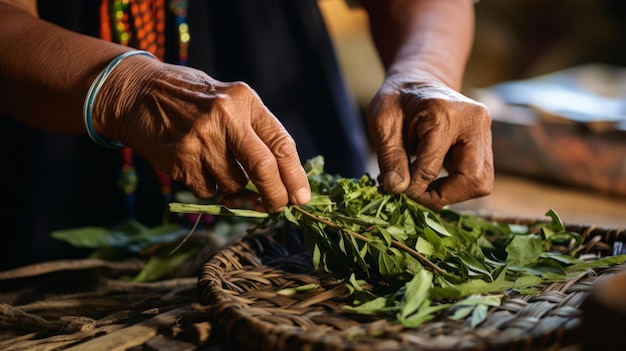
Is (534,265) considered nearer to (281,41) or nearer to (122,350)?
(122,350)

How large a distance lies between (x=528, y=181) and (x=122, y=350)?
104 inches

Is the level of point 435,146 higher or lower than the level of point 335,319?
higher

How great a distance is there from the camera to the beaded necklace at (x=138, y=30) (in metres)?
1.31

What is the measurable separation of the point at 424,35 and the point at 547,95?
218 cm

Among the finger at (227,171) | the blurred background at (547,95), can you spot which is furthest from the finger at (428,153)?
the blurred background at (547,95)

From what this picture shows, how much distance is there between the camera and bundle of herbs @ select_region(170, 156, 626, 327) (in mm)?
829

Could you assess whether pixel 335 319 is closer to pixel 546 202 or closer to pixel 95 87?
pixel 95 87

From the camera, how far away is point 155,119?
941mm

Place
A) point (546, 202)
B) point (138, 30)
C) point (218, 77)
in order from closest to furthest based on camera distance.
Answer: point (138, 30) → point (218, 77) → point (546, 202)

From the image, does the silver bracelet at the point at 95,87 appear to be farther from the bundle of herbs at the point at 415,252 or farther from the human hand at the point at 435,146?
the human hand at the point at 435,146

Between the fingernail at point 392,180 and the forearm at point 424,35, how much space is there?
10.4 inches

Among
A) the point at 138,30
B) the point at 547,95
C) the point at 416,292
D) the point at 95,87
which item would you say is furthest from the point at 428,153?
the point at 547,95

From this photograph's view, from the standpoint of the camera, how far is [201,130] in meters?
0.90

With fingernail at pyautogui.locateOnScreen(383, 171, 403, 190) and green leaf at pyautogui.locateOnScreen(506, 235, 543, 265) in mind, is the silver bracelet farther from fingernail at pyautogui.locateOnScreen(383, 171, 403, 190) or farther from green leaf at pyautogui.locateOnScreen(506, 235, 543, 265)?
green leaf at pyautogui.locateOnScreen(506, 235, 543, 265)
